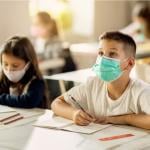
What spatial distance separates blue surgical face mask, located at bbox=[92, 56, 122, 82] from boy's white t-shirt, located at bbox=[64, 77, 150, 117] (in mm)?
Result: 66

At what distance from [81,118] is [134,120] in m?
0.24

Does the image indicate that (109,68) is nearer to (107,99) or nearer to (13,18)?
(107,99)

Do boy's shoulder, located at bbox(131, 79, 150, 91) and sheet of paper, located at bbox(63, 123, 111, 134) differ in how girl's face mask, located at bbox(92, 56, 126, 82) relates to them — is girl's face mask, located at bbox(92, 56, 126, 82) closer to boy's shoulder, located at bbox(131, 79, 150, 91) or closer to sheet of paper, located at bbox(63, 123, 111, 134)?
boy's shoulder, located at bbox(131, 79, 150, 91)

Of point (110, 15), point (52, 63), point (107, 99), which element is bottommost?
point (52, 63)

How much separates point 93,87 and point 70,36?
4098 millimetres

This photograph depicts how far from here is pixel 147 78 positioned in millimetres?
2611

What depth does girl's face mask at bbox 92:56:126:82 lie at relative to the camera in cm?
201

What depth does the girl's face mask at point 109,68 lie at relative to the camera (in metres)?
2.01

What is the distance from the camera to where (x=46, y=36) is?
198 inches

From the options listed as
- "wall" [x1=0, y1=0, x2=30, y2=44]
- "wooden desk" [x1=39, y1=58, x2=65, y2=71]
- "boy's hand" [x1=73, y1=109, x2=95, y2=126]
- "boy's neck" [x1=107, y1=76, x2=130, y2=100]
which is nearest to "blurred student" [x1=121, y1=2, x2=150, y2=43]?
"wooden desk" [x1=39, y1=58, x2=65, y2=71]

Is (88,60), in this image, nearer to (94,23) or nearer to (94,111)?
(94,23)

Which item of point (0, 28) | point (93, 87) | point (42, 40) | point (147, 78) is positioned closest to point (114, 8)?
point (42, 40)

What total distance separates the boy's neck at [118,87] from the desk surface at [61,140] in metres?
0.16

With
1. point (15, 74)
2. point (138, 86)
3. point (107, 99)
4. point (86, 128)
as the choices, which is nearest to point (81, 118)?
point (86, 128)
